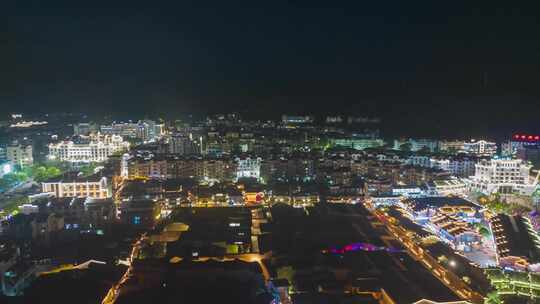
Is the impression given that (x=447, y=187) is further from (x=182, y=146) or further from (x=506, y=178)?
(x=182, y=146)

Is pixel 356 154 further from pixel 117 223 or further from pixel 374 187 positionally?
pixel 117 223

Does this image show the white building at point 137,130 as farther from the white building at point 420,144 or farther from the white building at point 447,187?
the white building at point 447,187

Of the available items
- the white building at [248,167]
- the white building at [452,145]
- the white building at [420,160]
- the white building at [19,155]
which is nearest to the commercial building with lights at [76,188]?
the white building at [248,167]

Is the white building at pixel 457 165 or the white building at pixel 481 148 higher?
the white building at pixel 481 148

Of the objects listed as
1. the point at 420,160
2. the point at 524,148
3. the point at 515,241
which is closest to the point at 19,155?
the point at 420,160

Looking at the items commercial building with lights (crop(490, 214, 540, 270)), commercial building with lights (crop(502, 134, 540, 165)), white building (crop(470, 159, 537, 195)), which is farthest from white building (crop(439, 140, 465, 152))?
commercial building with lights (crop(490, 214, 540, 270))

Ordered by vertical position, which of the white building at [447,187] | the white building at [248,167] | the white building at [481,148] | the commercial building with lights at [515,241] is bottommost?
the commercial building with lights at [515,241]

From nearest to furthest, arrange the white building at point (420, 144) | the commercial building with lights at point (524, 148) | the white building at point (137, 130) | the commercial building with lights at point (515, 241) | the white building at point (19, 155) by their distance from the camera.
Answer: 1. the commercial building with lights at point (515, 241)
2. the commercial building with lights at point (524, 148)
3. the white building at point (19, 155)
4. the white building at point (420, 144)
5. the white building at point (137, 130)

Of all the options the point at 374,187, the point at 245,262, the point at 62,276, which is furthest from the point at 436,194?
the point at 62,276
